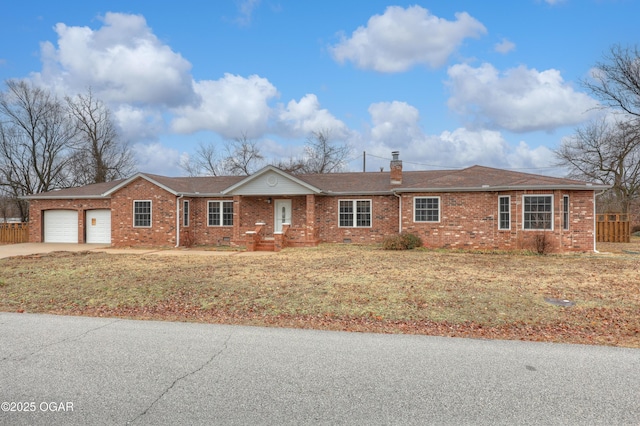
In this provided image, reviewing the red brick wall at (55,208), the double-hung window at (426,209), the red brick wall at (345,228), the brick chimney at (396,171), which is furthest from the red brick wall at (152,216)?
the double-hung window at (426,209)

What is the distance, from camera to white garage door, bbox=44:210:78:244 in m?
22.8

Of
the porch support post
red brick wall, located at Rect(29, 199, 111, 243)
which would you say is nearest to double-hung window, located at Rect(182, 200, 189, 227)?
red brick wall, located at Rect(29, 199, 111, 243)

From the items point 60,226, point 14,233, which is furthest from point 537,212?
point 14,233

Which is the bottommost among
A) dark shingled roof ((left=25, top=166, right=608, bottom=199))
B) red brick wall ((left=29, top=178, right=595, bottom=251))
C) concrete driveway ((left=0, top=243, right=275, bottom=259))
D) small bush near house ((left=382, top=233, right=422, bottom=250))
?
concrete driveway ((left=0, top=243, right=275, bottom=259))

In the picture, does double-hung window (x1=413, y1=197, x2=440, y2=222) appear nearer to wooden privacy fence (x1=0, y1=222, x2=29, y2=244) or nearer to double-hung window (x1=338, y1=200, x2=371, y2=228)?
double-hung window (x1=338, y1=200, x2=371, y2=228)

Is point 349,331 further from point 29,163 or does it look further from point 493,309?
point 29,163

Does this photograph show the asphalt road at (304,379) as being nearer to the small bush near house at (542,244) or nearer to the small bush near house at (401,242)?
the small bush near house at (401,242)

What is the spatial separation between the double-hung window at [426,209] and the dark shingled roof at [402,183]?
577 millimetres

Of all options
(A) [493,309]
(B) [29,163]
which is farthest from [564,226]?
(B) [29,163]

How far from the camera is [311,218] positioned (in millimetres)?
19344

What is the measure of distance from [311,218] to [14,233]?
1819 centimetres

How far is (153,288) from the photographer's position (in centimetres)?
905

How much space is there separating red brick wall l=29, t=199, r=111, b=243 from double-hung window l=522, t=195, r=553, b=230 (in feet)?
67.3

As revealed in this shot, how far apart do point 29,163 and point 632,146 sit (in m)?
42.9
